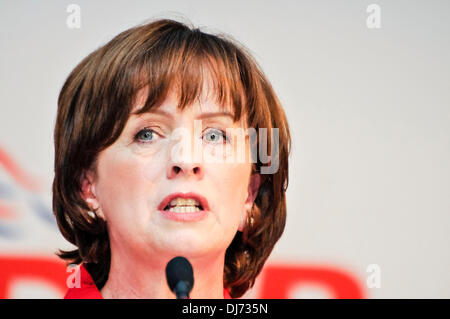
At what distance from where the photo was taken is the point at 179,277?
1.19 meters

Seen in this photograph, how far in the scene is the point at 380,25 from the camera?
215 cm

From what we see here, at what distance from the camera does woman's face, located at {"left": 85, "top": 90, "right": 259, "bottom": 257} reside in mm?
1479

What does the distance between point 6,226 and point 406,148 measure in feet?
4.50

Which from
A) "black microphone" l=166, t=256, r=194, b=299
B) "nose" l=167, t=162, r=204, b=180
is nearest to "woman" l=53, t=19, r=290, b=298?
"nose" l=167, t=162, r=204, b=180

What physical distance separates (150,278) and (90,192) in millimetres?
294

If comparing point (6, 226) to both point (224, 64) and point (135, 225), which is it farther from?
point (224, 64)

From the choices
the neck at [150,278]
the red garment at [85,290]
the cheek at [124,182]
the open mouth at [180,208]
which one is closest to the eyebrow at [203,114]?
the cheek at [124,182]

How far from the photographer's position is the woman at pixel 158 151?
1.49 meters

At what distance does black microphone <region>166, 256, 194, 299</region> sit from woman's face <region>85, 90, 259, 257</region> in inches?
9.8

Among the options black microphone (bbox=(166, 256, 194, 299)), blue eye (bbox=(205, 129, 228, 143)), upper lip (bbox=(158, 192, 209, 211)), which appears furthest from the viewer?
blue eye (bbox=(205, 129, 228, 143))

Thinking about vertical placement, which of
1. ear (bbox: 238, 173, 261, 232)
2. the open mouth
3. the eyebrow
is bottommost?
the open mouth

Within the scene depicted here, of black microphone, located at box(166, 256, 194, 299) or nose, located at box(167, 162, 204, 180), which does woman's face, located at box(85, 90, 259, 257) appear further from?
black microphone, located at box(166, 256, 194, 299)

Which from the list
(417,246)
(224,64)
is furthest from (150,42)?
(417,246)

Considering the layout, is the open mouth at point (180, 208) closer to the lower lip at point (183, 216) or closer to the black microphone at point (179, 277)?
the lower lip at point (183, 216)
